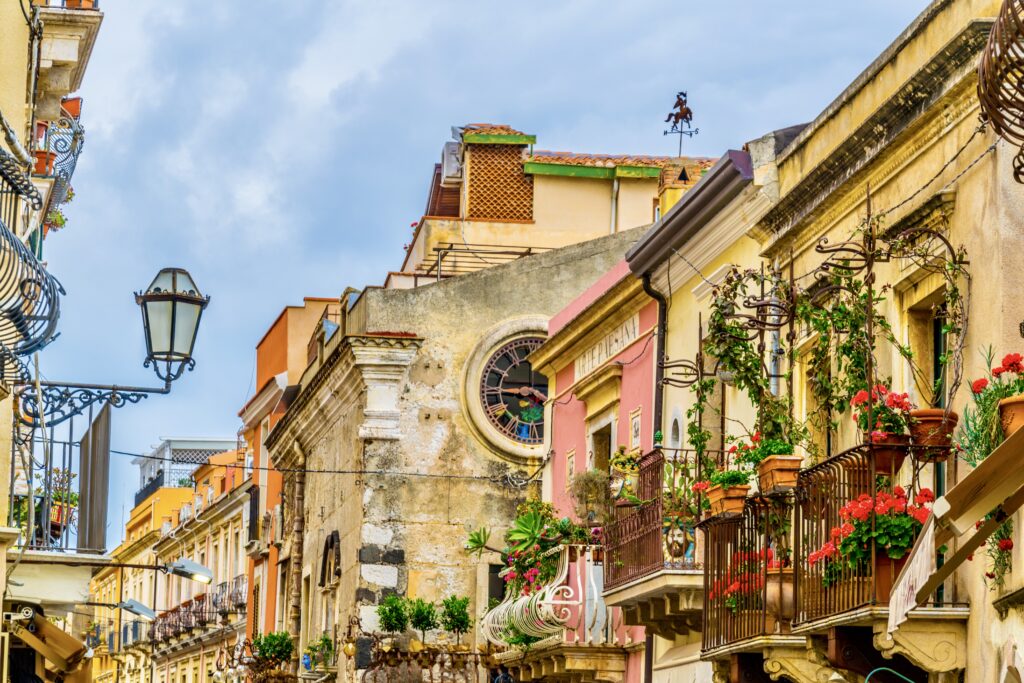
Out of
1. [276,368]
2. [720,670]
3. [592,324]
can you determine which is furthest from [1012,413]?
[276,368]

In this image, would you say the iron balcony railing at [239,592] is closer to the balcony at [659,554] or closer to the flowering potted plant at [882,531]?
the balcony at [659,554]

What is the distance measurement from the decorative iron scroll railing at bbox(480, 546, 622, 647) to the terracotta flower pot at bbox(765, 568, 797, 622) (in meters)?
6.49

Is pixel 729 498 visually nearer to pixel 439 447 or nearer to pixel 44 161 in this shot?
pixel 44 161

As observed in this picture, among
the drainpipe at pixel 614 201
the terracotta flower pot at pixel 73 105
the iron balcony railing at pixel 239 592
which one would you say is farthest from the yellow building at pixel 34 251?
the iron balcony railing at pixel 239 592

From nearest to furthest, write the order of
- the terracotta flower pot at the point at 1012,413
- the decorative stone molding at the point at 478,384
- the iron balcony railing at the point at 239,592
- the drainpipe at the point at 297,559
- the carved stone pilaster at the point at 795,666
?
the terracotta flower pot at the point at 1012,413 → the carved stone pilaster at the point at 795,666 → the decorative stone molding at the point at 478,384 → the drainpipe at the point at 297,559 → the iron balcony railing at the point at 239,592

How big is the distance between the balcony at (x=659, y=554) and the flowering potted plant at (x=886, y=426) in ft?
13.4

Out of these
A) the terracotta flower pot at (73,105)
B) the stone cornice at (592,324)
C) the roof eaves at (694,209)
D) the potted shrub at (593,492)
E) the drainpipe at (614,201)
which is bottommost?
the potted shrub at (593,492)

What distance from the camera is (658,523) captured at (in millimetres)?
16531

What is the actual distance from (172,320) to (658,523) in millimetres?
5627

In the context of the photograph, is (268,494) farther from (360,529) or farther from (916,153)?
(916,153)

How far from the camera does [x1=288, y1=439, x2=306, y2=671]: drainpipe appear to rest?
33.9m

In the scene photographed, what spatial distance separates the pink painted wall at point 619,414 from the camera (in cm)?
1942

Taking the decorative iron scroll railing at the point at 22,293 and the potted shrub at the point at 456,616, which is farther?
the potted shrub at the point at 456,616

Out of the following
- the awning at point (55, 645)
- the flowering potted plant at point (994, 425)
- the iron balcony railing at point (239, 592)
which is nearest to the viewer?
the flowering potted plant at point (994, 425)
